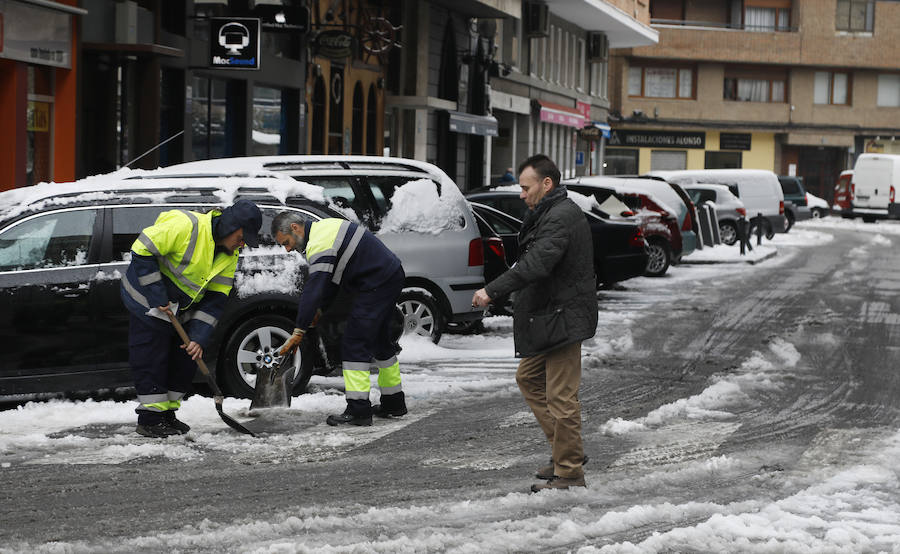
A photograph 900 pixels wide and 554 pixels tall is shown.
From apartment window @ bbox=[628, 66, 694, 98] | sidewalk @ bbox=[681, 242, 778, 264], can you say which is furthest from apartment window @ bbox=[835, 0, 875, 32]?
sidewalk @ bbox=[681, 242, 778, 264]

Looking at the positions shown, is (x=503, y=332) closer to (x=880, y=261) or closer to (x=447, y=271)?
(x=447, y=271)

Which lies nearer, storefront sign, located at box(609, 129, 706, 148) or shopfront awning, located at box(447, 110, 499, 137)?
shopfront awning, located at box(447, 110, 499, 137)

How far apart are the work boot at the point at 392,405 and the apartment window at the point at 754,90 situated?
201ft

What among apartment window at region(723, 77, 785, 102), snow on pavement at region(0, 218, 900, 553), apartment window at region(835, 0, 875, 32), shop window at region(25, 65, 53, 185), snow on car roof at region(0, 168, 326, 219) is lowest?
snow on pavement at region(0, 218, 900, 553)

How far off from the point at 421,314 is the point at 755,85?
193 feet

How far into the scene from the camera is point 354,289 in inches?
372

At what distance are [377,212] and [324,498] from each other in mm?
5528

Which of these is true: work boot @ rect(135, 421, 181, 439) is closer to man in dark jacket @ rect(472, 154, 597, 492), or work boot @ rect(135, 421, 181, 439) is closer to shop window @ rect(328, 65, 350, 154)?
man in dark jacket @ rect(472, 154, 597, 492)

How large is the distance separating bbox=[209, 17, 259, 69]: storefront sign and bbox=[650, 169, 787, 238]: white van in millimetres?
17043

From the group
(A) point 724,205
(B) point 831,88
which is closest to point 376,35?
(A) point 724,205

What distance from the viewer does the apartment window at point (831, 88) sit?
227 feet

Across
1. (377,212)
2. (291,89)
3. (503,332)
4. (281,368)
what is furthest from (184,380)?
(291,89)

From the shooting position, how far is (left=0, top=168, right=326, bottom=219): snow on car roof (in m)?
9.84

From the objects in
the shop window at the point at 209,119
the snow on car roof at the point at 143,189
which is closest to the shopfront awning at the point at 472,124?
the shop window at the point at 209,119
